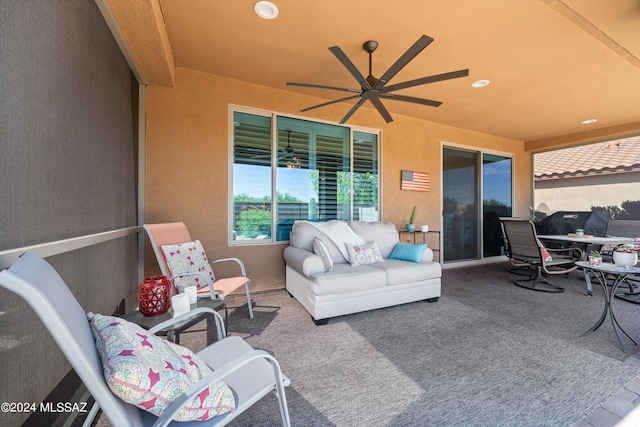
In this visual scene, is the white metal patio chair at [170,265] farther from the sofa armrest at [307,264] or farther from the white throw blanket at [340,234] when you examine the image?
the white throw blanket at [340,234]

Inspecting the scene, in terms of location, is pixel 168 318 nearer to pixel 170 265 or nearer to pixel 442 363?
pixel 170 265

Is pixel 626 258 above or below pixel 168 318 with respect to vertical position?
above

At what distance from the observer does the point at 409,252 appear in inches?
128

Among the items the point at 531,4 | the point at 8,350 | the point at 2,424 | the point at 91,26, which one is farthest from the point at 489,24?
the point at 2,424

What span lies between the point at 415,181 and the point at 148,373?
15.3ft

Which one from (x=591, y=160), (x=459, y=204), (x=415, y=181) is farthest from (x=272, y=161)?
(x=591, y=160)

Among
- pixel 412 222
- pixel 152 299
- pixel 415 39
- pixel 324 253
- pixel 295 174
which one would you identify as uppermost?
pixel 415 39

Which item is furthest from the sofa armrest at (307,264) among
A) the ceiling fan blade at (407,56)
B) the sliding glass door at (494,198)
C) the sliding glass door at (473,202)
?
the sliding glass door at (494,198)

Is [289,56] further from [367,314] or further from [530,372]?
[530,372]

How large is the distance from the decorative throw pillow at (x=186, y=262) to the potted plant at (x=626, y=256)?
3.67 metres

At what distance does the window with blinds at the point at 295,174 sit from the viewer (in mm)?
3406

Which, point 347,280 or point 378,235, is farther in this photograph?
point 378,235

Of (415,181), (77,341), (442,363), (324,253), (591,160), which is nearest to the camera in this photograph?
(77,341)

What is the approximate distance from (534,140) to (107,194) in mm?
8065
